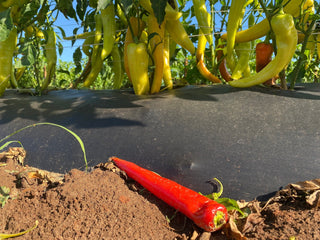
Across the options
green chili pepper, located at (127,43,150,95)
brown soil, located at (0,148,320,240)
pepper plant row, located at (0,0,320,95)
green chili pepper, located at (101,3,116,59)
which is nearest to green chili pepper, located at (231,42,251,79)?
pepper plant row, located at (0,0,320,95)

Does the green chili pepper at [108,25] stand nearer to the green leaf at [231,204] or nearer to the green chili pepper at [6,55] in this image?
the green chili pepper at [6,55]

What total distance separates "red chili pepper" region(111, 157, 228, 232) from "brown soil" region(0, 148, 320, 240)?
0.09 feet

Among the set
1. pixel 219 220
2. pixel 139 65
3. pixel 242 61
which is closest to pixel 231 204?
pixel 219 220

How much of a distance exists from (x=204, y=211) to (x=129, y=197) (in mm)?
217

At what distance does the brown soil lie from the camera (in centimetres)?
70

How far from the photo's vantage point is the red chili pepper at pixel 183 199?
722 millimetres

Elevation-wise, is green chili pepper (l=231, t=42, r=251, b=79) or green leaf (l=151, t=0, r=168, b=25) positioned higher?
green leaf (l=151, t=0, r=168, b=25)

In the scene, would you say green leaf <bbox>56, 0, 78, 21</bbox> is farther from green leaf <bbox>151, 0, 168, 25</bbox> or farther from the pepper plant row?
green leaf <bbox>151, 0, 168, 25</bbox>

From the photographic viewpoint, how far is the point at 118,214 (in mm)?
750

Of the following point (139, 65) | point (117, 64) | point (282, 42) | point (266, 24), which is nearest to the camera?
point (282, 42)

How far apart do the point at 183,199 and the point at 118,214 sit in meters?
0.18

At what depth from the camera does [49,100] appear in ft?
5.39

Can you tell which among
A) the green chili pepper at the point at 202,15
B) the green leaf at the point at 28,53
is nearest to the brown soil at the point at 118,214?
the green leaf at the point at 28,53

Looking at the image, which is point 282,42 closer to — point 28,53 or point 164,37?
point 164,37
